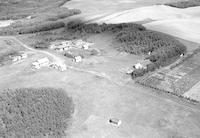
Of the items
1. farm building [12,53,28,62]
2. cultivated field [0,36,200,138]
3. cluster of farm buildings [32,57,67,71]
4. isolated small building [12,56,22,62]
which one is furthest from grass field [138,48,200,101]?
isolated small building [12,56,22,62]


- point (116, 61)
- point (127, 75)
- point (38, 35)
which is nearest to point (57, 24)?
point (38, 35)

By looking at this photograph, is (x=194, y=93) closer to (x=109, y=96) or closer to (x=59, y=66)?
(x=109, y=96)

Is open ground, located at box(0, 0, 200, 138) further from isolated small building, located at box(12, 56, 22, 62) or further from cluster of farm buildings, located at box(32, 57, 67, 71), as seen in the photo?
isolated small building, located at box(12, 56, 22, 62)

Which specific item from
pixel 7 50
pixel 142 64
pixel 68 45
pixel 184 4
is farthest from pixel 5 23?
pixel 184 4

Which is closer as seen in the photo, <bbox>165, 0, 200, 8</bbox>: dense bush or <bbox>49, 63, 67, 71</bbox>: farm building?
<bbox>49, 63, 67, 71</bbox>: farm building

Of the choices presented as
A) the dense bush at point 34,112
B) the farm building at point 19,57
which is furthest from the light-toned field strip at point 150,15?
the dense bush at point 34,112
